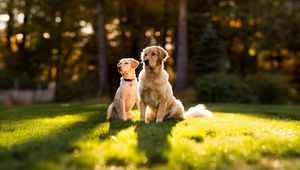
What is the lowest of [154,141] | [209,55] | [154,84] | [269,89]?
[269,89]

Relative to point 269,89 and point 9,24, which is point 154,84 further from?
point 9,24

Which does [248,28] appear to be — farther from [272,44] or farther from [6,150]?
[6,150]

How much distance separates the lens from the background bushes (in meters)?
23.7

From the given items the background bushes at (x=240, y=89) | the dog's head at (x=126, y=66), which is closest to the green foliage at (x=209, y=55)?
the background bushes at (x=240, y=89)

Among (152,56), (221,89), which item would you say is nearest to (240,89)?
(221,89)

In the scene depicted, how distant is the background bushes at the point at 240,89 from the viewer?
23.7 meters

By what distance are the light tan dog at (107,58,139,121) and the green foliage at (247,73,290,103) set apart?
15910 mm

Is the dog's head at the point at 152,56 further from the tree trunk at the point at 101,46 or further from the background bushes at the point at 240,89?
the tree trunk at the point at 101,46

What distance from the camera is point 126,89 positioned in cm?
970

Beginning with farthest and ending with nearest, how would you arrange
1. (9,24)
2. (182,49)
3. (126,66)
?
(9,24) < (182,49) < (126,66)

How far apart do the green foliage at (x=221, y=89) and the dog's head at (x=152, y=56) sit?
14.8 metres

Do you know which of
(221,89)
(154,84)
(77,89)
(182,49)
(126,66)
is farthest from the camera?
(77,89)

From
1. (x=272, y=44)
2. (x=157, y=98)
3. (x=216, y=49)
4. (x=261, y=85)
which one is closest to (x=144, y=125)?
(x=157, y=98)

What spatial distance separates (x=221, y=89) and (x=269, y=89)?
298 cm
